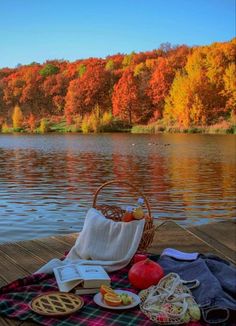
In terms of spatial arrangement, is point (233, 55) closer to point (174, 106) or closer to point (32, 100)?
point (174, 106)

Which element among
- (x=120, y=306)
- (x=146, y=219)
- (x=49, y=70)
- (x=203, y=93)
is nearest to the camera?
(x=120, y=306)

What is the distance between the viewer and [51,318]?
2273 mm

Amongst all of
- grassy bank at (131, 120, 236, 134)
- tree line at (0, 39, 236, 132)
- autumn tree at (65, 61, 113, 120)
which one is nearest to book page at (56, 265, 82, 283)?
grassy bank at (131, 120, 236, 134)

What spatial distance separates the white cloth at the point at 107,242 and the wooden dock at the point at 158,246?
369mm

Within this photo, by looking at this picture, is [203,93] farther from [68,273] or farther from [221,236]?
[68,273]

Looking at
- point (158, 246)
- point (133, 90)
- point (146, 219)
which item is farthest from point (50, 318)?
point (133, 90)

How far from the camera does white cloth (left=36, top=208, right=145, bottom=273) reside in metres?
3.07

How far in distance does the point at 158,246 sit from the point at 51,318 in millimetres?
1669

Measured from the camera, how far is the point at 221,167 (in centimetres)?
1410

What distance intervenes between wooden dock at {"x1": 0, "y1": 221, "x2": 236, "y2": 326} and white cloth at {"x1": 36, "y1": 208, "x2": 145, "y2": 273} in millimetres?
369

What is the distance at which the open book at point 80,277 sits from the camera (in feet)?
8.44

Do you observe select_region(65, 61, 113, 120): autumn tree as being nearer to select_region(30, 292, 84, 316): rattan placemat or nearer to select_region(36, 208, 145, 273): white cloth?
select_region(36, 208, 145, 273): white cloth

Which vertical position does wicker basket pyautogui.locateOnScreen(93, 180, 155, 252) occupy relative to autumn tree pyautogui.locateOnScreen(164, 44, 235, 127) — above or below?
below

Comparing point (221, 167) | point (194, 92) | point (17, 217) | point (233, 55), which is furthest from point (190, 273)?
point (233, 55)
